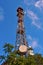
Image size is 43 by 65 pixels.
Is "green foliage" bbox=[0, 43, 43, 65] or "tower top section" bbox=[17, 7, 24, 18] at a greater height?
"tower top section" bbox=[17, 7, 24, 18]

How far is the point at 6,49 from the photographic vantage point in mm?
26016

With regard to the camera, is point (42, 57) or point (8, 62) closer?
point (8, 62)

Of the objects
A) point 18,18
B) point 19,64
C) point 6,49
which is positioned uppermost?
point 18,18

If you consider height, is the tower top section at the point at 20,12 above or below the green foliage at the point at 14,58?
above

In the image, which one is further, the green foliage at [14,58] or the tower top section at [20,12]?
the tower top section at [20,12]

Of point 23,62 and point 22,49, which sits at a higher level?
point 22,49

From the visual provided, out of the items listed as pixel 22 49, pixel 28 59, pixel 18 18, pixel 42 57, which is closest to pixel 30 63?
pixel 28 59

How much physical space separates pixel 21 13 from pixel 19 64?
22139mm

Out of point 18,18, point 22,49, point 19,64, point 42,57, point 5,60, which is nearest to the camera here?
point 19,64

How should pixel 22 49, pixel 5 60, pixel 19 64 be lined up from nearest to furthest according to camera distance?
1. pixel 19 64
2. pixel 5 60
3. pixel 22 49

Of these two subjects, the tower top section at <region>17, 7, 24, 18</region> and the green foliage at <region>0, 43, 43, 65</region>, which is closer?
the green foliage at <region>0, 43, 43, 65</region>

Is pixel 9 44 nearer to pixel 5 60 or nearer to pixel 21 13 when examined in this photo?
pixel 5 60

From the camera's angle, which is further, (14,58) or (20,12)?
(20,12)

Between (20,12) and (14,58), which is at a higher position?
(20,12)
